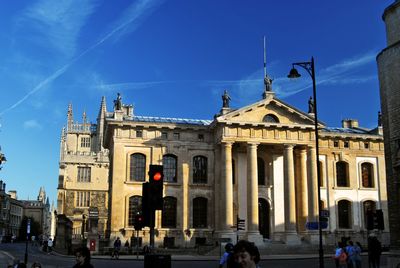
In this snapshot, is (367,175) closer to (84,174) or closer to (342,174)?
(342,174)

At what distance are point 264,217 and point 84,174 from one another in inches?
2003

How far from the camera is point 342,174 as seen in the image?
5119 cm

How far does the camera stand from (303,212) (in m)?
46.5

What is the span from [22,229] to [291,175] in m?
126

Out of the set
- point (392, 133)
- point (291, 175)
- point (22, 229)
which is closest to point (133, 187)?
point (291, 175)

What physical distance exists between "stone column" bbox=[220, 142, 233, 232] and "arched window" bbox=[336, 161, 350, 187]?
12734 mm

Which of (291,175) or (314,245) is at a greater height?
(291,175)

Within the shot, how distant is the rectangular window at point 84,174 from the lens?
296 feet

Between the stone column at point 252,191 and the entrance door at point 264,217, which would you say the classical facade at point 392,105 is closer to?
the stone column at point 252,191

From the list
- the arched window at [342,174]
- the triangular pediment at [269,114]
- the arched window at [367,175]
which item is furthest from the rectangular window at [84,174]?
the arched window at [367,175]

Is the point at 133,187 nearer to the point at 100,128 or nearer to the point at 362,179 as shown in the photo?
the point at 362,179

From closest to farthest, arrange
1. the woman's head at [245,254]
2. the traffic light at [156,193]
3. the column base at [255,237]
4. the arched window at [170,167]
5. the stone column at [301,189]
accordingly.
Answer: the woman's head at [245,254], the traffic light at [156,193], the column base at [255,237], the stone column at [301,189], the arched window at [170,167]

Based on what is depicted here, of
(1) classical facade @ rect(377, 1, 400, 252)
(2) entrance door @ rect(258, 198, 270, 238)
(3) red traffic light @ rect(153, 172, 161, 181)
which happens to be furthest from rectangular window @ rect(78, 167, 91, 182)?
(3) red traffic light @ rect(153, 172, 161, 181)

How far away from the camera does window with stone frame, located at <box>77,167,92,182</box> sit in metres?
90.2
